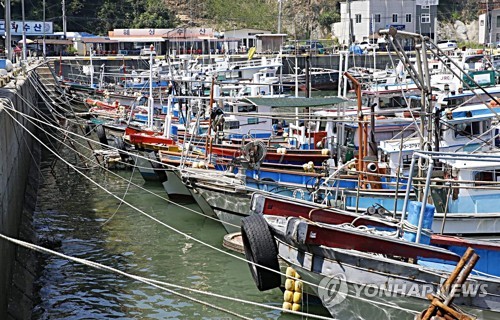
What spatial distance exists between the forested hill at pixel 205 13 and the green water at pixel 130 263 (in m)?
63.8

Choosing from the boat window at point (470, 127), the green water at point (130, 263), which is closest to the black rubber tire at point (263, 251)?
the green water at point (130, 263)

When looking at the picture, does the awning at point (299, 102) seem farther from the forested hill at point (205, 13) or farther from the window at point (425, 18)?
the window at point (425, 18)

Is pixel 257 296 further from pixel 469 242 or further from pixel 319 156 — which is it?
pixel 319 156

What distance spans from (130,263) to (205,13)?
80.6 metres

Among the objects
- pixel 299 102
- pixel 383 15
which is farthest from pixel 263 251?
pixel 383 15

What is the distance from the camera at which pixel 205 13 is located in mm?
94625

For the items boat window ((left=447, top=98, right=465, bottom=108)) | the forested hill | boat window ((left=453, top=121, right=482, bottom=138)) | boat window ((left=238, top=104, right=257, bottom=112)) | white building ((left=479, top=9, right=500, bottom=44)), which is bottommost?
boat window ((left=453, top=121, right=482, bottom=138))

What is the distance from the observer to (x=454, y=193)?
46.9 ft

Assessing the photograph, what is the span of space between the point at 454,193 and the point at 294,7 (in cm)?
8697

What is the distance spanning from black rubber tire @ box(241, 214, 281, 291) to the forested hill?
7408cm

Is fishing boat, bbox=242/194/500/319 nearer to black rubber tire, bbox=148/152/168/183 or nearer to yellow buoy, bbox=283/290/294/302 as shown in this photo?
yellow buoy, bbox=283/290/294/302

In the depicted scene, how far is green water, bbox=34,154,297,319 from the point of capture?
1385 centimetres

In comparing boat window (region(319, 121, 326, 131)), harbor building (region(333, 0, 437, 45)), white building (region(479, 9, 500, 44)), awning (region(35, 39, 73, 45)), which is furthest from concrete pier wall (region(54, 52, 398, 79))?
boat window (region(319, 121, 326, 131))

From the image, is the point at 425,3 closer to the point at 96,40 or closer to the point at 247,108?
the point at 96,40
